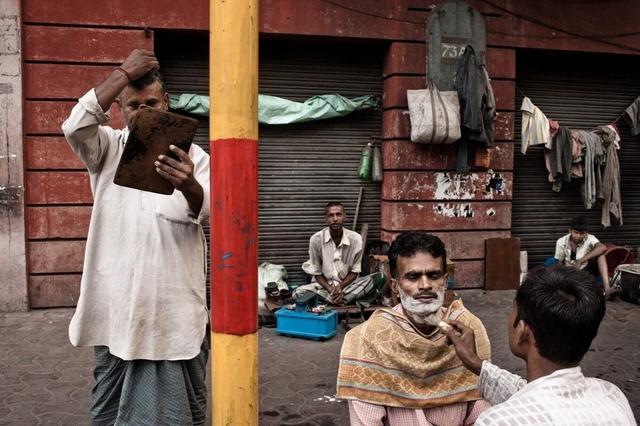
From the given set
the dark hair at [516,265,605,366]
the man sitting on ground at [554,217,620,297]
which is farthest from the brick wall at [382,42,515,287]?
the dark hair at [516,265,605,366]

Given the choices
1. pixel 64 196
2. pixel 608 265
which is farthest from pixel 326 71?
pixel 608 265

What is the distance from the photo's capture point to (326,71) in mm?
7617

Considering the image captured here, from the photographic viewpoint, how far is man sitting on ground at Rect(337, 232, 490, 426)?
7.77 feet

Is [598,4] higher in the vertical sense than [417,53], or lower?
higher

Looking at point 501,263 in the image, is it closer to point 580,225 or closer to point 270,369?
point 580,225

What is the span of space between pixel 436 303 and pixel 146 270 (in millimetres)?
1168

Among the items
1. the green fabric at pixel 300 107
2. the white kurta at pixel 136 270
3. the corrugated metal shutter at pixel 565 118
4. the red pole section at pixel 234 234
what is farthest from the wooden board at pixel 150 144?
the corrugated metal shutter at pixel 565 118

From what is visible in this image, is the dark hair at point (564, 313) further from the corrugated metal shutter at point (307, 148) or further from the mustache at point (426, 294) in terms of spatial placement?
the corrugated metal shutter at point (307, 148)

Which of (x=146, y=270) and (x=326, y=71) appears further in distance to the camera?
(x=326, y=71)

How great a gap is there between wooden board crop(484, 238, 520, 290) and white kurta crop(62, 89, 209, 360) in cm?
621

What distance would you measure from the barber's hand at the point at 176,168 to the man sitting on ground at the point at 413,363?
40.0 inches

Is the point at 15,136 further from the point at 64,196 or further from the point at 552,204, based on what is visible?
the point at 552,204

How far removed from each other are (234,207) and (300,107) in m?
5.98

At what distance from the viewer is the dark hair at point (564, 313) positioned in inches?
62.3
